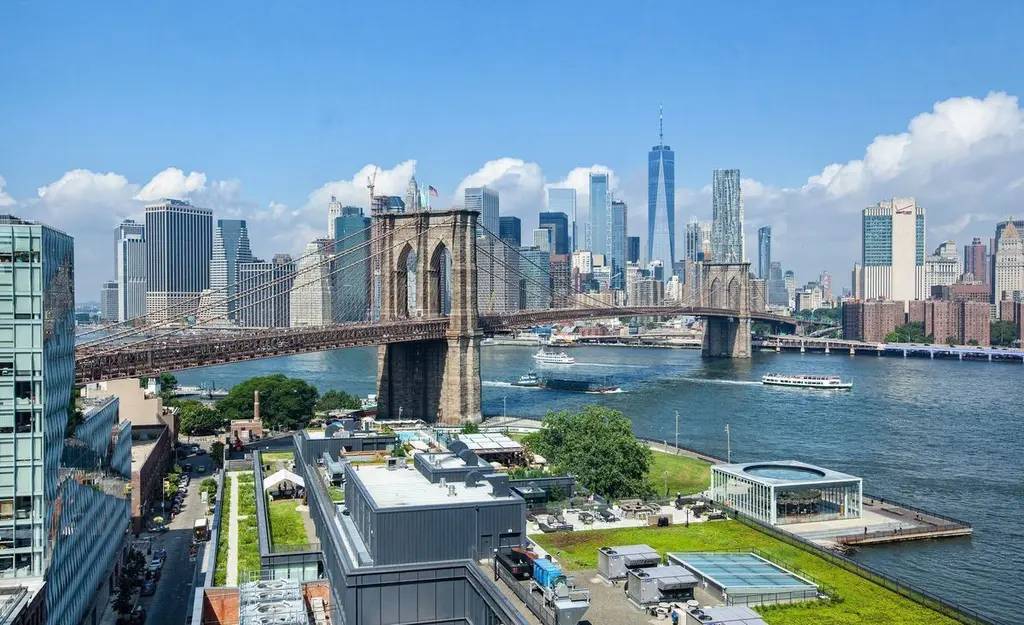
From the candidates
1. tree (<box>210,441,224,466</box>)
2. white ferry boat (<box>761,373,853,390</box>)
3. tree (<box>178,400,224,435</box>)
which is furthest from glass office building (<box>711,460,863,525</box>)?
white ferry boat (<box>761,373,853,390</box>)

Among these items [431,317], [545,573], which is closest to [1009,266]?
[431,317]

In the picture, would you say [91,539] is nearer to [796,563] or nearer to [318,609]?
[318,609]

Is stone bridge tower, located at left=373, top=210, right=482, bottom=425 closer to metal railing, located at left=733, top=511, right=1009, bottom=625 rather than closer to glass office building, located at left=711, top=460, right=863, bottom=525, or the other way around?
glass office building, located at left=711, top=460, right=863, bottom=525

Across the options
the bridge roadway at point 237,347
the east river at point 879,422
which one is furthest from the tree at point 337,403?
the bridge roadway at point 237,347

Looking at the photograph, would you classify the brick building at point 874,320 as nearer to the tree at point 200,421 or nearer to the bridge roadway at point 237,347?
the bridge roadway at point 237,347

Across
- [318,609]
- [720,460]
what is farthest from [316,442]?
[720,460]
